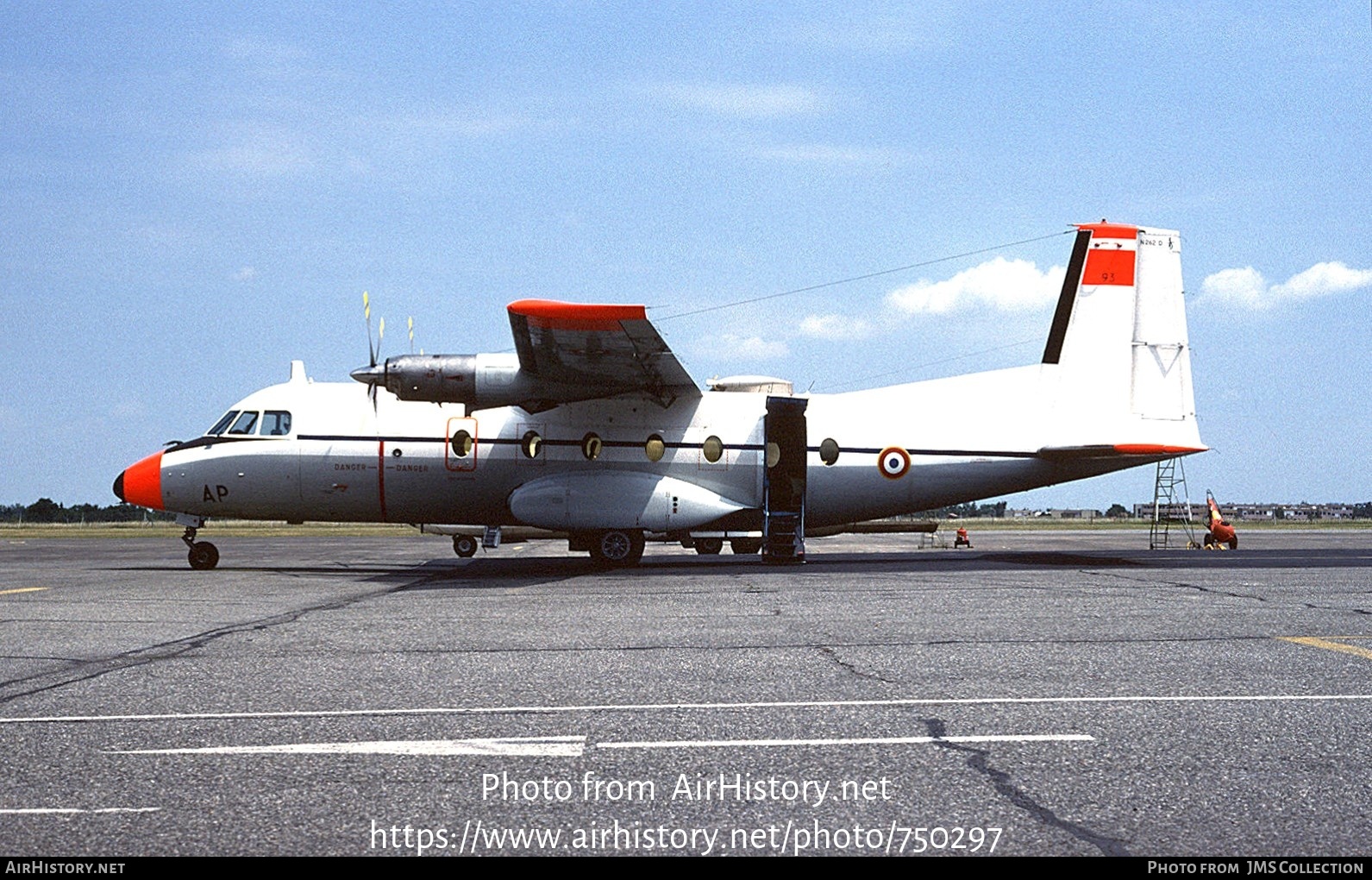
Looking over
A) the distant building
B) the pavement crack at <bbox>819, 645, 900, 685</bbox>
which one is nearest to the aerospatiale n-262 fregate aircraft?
the pavement crack at <bbox>819, 645, 900, 685</bbox>

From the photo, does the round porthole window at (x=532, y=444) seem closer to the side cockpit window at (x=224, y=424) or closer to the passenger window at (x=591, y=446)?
the passenger window at (x=591, y=446)

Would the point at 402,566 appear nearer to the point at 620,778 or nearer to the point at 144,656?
the point at 144,656

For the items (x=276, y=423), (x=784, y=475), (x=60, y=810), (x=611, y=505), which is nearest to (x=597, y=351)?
(x=611, y=505)

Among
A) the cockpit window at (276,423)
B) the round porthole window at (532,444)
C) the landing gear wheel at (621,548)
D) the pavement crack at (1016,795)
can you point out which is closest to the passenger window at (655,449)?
the landing gear wheel at (621,548)

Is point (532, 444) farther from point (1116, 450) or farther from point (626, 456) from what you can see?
point (1116, 450)

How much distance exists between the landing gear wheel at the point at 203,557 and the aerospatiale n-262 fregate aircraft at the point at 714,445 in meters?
0.05

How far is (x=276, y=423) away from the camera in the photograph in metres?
23.5

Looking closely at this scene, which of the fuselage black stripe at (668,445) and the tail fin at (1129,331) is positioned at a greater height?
the tail fin at (1129,331)

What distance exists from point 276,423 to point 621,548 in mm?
7917

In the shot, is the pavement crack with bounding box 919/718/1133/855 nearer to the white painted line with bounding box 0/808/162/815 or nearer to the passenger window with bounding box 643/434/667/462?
the white painted line with bounding box 0/808/162/815

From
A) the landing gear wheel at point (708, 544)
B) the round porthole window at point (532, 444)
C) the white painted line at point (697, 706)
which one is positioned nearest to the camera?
the white painted line at point (697, 706)

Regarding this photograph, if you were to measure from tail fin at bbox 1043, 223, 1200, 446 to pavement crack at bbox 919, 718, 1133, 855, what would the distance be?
18781 millimetres

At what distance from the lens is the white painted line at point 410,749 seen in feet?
19.3
